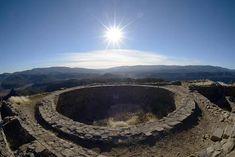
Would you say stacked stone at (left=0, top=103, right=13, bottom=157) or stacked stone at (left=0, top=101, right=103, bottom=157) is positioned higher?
stacked stone at (left=0, top=101, right=103, bottom=157)

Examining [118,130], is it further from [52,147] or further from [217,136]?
[217,136]

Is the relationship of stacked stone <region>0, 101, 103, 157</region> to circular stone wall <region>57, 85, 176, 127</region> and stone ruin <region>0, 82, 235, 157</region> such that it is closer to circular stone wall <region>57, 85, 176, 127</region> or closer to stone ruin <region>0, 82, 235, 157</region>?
stone ruin <region>0, 82, 235, 157</region>

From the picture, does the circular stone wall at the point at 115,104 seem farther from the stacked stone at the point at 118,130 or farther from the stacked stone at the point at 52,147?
the stacked stone at the point at 52,147

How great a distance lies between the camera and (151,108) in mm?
20188

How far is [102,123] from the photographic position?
16812mm

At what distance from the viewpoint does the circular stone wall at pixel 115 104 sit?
18469mm

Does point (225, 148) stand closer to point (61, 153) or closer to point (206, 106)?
point (61, 153)

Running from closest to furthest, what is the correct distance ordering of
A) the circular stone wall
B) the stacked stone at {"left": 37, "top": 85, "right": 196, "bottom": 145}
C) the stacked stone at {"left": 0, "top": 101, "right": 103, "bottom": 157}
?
the stacked stone at {"left": 0, "top": 101, "right": 103, "bottom": 157} < the stacked stone at {"left": 37, "top": 85, "right": 196, "bottom": 145} < the circular stone wall

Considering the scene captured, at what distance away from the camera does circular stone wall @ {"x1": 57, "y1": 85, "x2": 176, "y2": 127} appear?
1847cm

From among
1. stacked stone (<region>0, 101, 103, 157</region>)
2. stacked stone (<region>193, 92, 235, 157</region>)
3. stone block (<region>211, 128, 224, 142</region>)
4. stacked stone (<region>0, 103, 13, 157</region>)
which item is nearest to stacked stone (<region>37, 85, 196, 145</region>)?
stacked stone (<region>0, 101, 103, 157</region>)

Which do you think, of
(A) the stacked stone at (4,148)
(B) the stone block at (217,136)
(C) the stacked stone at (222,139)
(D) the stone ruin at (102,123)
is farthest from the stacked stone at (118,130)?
(A) the stacked stone at (4,148)

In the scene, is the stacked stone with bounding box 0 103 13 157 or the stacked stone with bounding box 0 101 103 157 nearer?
the stacked stone with bounding box 0 101 103 157

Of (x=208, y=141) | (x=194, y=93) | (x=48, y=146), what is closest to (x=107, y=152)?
(x=48, y=146)

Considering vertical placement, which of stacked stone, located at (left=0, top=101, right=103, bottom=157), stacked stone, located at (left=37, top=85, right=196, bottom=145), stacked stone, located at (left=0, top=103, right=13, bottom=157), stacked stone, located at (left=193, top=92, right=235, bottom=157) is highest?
stacked stone, located at (left=193, top=92, right=235, bottom=157)
